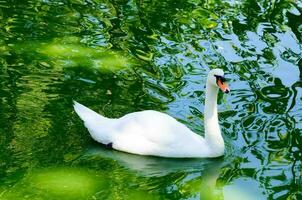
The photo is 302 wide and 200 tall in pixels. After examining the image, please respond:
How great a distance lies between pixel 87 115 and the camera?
6410 millimetres

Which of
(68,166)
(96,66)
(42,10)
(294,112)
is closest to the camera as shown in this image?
(68,166)

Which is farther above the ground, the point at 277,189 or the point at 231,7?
the point at 277,189

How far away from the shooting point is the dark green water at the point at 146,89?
19.4ft

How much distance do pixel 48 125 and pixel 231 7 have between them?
505 cm

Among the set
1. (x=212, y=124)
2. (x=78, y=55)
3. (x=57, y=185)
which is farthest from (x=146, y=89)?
(x=57, y=185)

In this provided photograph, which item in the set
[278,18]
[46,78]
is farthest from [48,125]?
[278,18]

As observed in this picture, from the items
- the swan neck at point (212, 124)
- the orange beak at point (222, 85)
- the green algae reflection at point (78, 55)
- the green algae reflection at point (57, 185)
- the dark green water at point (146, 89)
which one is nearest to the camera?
the green algae reflection at point (57, 185)

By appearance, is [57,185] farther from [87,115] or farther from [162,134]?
[162,134]

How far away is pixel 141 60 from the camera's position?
27.9 feet

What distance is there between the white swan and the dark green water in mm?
89

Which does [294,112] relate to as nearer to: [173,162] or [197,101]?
[197,101]

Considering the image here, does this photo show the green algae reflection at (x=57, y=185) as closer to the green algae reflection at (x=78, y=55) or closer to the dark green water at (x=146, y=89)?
the dark green water at (x=146, y=89)

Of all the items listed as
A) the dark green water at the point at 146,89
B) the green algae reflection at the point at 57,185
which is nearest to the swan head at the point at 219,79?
the dark green water at the point at 146,89

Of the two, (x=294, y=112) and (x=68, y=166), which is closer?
(x=68, y=166)
